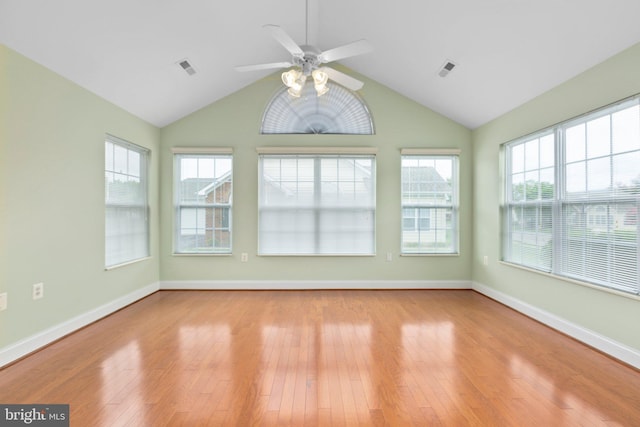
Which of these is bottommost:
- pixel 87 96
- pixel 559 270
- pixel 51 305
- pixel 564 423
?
pixel 564 423

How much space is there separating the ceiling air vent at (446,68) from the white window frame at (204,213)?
3118 millimetres

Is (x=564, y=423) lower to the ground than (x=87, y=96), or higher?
lower

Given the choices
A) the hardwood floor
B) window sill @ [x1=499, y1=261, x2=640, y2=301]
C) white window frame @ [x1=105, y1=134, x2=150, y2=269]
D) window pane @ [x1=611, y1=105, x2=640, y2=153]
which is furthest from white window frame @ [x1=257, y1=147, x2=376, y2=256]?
window pane @ [x1=611, y1=105, x2=640, y2=153]

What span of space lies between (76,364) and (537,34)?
4.71 m

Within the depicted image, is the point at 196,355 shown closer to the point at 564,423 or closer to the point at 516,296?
the point at 564,423

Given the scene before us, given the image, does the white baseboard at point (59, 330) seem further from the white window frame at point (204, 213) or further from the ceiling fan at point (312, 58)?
the ceiling fan at point (312, 58)

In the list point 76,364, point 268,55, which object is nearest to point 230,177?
point 268,55

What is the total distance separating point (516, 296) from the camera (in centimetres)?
396

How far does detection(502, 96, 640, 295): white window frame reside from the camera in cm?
260

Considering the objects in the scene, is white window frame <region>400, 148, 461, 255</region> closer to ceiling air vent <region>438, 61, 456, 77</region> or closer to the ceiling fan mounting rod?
ceiling air vent <region>438, 61, 456, 77</region>

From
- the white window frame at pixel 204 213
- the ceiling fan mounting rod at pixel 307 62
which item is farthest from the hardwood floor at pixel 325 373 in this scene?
the ceiling fan mounting rod at pixel 307 62

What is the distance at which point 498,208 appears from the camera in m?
4.36

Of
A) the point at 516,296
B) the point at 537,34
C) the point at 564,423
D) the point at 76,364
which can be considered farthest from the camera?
the point at 516,296

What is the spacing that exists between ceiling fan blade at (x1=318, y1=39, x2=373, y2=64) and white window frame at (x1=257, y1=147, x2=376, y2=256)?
234 cm
